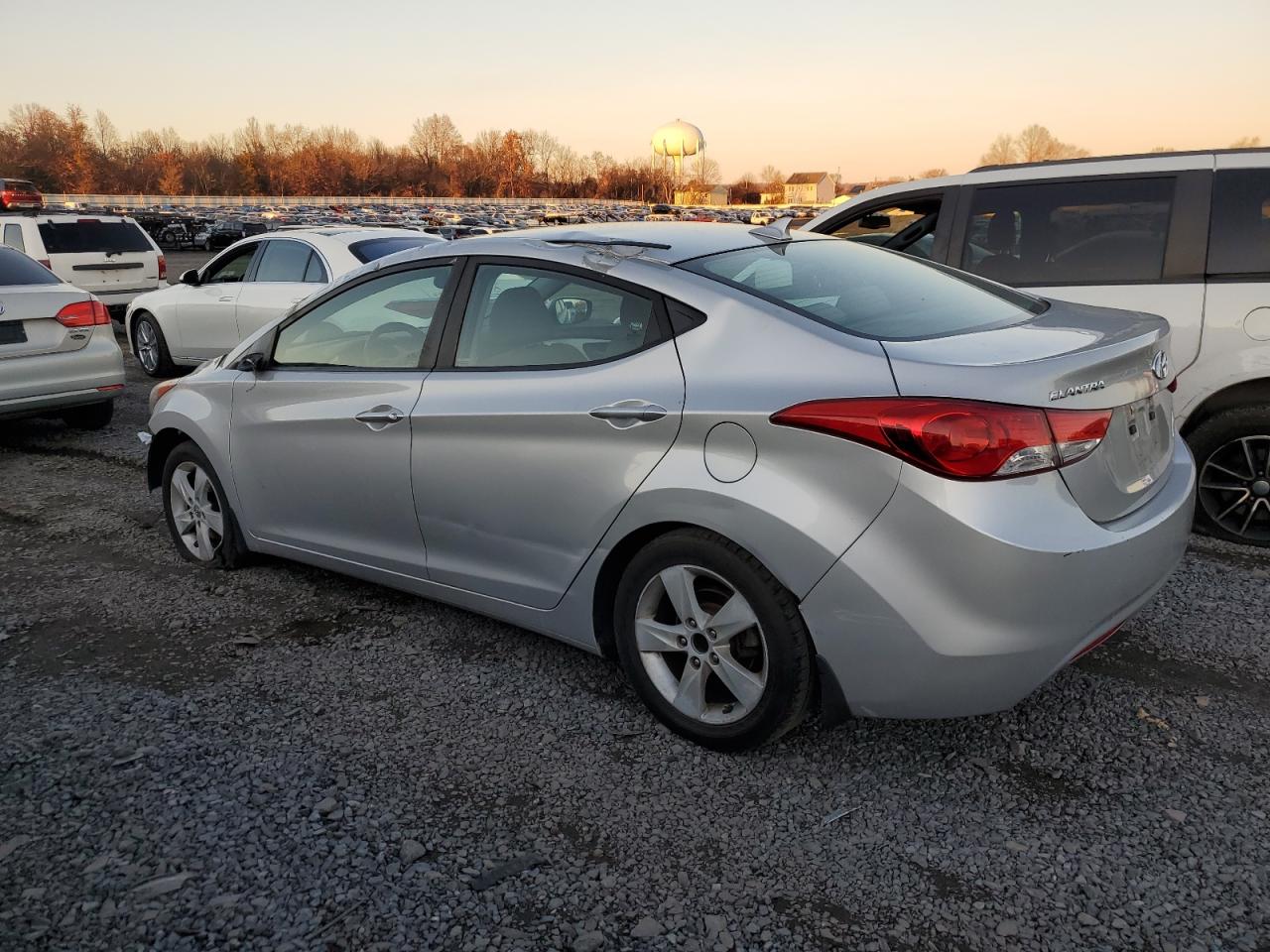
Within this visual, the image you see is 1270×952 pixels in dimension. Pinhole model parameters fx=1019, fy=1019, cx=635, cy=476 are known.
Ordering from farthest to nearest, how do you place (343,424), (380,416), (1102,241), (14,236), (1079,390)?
1. (14,236)
2. (1102,241)
3. (343,424)
4. (380,416)
5. (1079,390)

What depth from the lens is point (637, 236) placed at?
369cm

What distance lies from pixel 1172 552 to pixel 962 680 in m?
0.90

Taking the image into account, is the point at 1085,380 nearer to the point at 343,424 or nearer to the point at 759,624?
the point at 759,624

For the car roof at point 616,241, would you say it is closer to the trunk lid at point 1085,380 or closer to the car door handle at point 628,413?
the car door handle at point 628,413

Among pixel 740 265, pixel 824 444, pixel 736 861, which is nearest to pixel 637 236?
pixel 740 265

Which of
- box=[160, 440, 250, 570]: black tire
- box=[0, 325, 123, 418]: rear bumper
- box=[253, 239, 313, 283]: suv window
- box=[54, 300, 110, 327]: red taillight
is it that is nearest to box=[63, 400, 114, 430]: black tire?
box=[0, 325, 123, 418]: rear bumper

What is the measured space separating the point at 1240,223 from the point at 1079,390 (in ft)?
9.57

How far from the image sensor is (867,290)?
3.39 m

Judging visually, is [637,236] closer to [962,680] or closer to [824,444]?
[824,444]

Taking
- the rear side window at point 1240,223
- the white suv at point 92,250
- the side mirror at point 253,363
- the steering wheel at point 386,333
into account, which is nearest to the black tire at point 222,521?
the side mirror at point 253,363

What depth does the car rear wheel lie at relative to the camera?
478cm

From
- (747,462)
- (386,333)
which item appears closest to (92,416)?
(386,333)

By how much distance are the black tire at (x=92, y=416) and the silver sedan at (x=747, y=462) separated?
5.19 meters

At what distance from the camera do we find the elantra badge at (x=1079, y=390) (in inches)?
104
